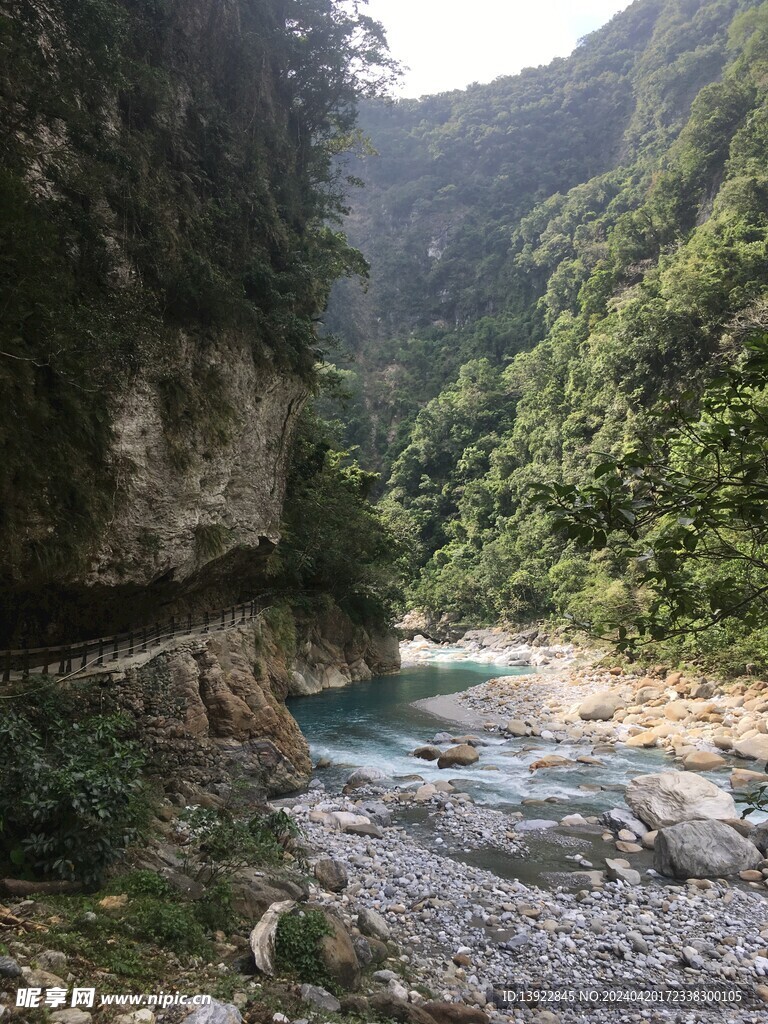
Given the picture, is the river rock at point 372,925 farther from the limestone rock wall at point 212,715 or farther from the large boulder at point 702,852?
the large boulder at point 702,852

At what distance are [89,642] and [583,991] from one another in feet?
26.7

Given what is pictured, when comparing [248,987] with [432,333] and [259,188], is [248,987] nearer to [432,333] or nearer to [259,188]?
[259,188]

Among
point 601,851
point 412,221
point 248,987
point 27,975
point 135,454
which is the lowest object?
point 601,851

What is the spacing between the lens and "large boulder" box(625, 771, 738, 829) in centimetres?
846

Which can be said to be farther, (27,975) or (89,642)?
(89,642)

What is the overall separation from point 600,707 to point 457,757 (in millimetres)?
6232

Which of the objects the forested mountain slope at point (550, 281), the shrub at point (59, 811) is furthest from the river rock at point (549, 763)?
the shrub at point (59, 811)

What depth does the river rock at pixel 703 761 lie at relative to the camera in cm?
1138

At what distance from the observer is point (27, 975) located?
3281 millimetres

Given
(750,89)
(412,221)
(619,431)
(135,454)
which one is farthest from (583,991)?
(412,221)

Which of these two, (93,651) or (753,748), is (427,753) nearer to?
(753,748)

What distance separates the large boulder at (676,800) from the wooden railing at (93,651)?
319 inches

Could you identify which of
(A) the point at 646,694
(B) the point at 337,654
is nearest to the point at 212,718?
(A) the point at 646,694

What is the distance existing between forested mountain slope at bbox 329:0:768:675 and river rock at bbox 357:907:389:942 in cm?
486
